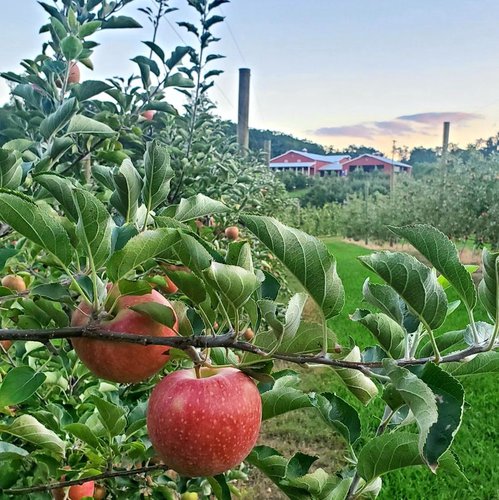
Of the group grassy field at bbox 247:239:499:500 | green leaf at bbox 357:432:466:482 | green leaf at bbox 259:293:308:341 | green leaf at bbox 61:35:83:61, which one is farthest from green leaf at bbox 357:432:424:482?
grassy field at bbox 247:239:499:500

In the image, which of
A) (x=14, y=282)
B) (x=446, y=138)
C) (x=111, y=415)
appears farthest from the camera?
(x=446, y=138)

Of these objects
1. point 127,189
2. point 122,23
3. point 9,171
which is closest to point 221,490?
point 127,189

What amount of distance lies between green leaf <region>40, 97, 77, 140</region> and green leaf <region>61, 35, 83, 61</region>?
1.01ft

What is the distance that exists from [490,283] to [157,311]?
→ 0.32m

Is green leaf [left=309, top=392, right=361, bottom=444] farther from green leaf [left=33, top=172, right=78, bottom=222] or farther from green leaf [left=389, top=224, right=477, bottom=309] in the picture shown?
green leaf [left=33, top=172, right=78, bottom=222]

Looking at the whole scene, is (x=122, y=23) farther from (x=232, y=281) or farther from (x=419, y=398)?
(x=419, y=398)

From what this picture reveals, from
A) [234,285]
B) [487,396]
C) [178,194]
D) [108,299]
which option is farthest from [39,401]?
[487,396]

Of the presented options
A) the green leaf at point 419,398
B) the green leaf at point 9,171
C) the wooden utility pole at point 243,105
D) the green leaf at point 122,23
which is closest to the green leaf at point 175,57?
the green leaf at point 122,23

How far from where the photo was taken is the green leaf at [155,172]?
705 millimetres

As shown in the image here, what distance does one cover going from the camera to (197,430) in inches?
23.5

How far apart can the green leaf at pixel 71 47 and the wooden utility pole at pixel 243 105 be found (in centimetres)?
462

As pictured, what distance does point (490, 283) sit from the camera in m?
0.60

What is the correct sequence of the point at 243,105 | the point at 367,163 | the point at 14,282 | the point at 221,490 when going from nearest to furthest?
the point at 221,490 < the point at 14,282 < the point at 243,105 < the point at 367,163

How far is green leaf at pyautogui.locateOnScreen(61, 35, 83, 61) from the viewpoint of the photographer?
1.31 meters
